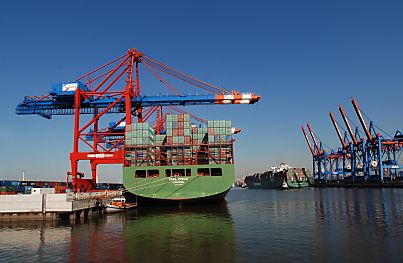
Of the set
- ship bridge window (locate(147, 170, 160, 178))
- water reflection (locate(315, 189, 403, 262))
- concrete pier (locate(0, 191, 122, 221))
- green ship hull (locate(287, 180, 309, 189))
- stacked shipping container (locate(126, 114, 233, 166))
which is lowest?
green ship hull (locate(287, 180, 309, 189))

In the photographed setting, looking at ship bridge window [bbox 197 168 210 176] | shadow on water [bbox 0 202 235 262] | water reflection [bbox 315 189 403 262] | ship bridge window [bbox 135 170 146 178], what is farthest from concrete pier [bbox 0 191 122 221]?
water reflection [bbox 315 189 403 262]

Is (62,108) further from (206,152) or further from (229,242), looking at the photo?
(229,242)

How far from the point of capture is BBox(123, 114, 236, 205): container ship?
140 feet

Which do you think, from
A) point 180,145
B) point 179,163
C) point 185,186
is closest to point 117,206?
point 185,186

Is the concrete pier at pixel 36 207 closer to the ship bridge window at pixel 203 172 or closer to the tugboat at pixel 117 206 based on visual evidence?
the tugboat at pixel 117 206

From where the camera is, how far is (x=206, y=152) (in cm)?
4547

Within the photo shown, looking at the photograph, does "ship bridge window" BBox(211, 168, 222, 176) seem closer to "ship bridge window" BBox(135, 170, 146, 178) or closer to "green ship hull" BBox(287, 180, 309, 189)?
"ship bridge window" BBox(135, 170, 146, 178)

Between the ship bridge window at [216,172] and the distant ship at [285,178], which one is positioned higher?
the ship bridge window at [216,172]

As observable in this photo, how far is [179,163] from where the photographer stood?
4662 centimetres

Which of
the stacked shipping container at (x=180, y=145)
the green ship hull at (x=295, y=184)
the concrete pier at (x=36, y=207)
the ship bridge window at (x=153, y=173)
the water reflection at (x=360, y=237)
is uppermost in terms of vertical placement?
the stacked shipping container at (x=180, y=145)

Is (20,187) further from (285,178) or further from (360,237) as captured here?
(285,178)

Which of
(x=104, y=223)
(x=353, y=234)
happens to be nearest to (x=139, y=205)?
(x=104, y=223)

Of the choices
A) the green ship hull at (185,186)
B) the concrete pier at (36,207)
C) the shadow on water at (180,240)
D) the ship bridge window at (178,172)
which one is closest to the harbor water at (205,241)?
the shadow on water at (180,240)

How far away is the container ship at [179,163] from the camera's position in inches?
1683
